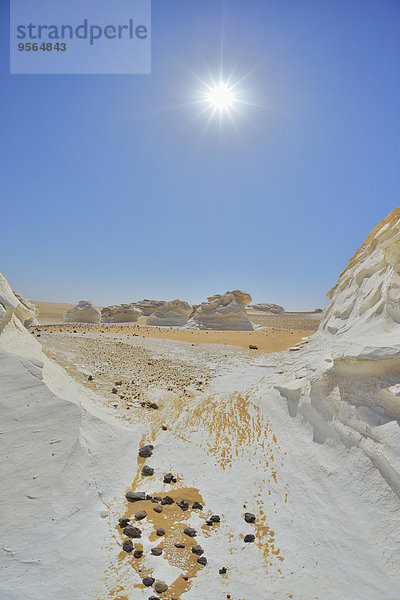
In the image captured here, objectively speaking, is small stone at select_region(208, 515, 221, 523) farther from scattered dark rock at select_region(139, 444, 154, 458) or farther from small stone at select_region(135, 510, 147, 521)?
scattered dark rock at select_region(139, 444, 154, 458)

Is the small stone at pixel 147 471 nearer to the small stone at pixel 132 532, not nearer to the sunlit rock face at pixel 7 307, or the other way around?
the small stone at pixel 132 532

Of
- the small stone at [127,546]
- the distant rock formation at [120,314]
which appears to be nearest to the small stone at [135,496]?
the small stone at [127,546]

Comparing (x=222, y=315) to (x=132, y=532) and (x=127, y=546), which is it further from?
(x=127, y=546)

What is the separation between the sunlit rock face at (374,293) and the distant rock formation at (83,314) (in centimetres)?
2215

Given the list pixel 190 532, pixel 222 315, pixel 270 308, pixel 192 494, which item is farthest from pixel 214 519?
pixel 270 308

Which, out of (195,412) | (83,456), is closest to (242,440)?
(195,412)

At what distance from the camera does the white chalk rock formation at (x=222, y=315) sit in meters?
23.2

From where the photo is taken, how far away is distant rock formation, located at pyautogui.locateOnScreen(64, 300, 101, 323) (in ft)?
83.3

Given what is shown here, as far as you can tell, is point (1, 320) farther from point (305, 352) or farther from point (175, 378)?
point (305, 352)

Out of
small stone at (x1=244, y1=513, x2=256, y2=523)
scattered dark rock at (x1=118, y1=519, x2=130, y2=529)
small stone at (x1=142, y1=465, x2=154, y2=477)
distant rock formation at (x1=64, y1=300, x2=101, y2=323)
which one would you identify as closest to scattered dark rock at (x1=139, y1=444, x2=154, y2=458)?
small stone at (x1=142, y1=465, x2=154, y2=477)

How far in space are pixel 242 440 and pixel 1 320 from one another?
4.36 m

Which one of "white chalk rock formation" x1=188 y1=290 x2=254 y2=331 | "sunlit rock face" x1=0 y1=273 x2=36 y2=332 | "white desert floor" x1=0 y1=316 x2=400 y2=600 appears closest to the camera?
"white desert floor" x1=0 y1=316 x2=400 y2=600

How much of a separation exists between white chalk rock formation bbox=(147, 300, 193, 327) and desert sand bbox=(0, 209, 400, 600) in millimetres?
20292

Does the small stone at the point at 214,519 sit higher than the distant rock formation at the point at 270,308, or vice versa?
the distant rock formation at the point at 270,308
